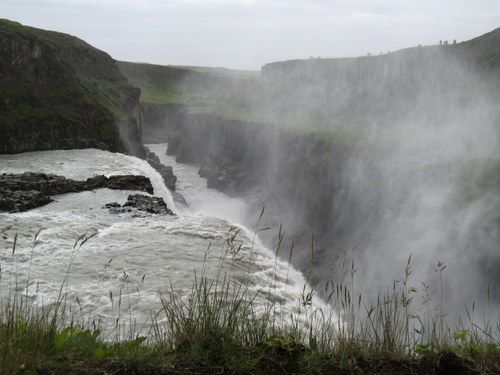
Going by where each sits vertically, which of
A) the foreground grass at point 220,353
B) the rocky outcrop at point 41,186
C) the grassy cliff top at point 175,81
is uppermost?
the grassy cliff top at point 175,81

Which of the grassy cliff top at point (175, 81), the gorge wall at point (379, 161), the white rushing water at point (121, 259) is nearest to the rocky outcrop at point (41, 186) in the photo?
the white rushing water at point (121, 259)

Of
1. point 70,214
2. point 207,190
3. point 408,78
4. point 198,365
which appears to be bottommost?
point 207,190

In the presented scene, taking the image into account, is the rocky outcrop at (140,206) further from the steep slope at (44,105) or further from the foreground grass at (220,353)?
the steep slope at (44,105)

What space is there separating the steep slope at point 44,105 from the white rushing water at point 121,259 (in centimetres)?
1587

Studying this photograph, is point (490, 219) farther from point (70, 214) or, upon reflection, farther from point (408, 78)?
point (408, 78)

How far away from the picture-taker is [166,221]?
15922 millimetres

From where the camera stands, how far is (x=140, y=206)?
17.7 meters

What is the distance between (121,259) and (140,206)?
5920 millimetres

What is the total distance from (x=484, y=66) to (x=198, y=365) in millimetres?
40685

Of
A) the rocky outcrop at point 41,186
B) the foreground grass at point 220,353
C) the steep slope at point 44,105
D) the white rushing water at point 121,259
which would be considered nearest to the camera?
Answer: the foreground grass at point 220,353

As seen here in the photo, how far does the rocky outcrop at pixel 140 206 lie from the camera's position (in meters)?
17.2

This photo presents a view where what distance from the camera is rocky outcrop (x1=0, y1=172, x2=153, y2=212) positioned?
16.8 meters

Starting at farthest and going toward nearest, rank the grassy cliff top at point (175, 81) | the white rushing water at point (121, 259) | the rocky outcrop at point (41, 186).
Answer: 1. the grassy cliff top at point (175, 81)
2. the rocky outcrop at point (41, 186)
3. the white rushing water at point (121, 259)

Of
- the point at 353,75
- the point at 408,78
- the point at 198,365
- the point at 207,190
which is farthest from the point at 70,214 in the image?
the point at 353,75
